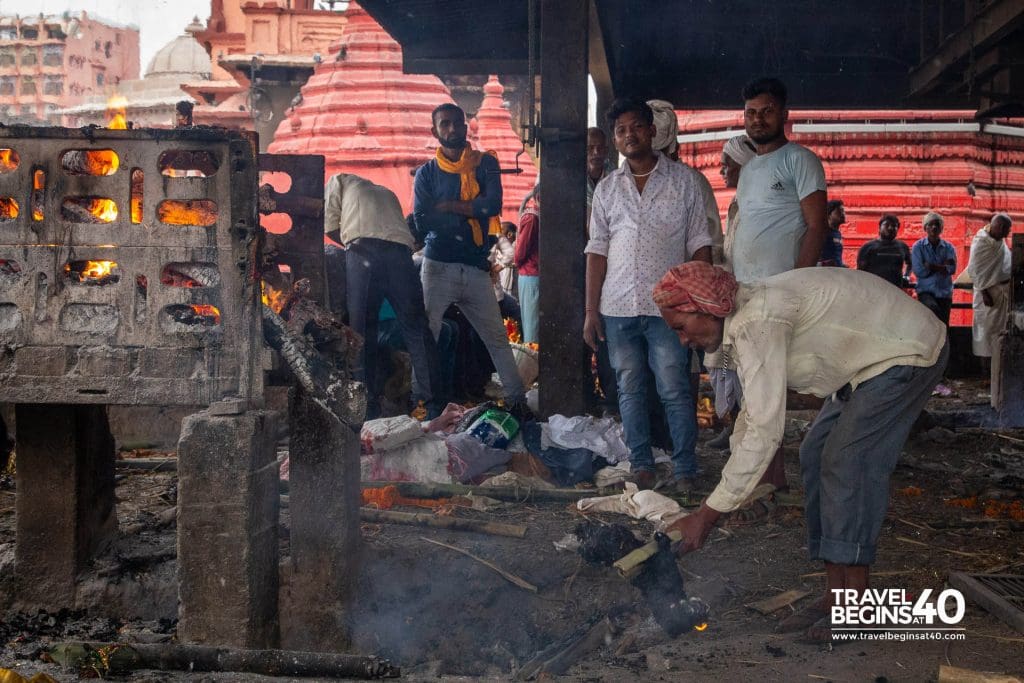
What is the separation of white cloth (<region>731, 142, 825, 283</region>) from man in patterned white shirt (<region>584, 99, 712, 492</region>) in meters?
0.46

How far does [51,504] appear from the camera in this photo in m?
4.04

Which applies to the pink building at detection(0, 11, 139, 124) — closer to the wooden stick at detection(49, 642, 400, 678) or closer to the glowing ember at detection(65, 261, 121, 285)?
the glowing ember at detection(65, 261, 121, 285)

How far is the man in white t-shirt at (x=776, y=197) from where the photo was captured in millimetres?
4820

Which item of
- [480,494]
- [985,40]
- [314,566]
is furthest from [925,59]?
[314,566]

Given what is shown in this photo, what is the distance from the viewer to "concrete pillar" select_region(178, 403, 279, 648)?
11.4 ft

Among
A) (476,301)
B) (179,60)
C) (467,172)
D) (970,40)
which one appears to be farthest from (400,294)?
(179,60)

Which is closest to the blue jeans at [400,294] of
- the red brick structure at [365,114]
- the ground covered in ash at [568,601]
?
the ground covered in ash at [568,601]

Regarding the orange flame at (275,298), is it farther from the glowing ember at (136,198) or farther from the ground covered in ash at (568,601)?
the ground covered in ash at (568,601)

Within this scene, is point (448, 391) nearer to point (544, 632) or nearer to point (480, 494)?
point (480, 494)

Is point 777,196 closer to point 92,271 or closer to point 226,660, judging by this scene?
point 92,271

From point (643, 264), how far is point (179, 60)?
40.2 m

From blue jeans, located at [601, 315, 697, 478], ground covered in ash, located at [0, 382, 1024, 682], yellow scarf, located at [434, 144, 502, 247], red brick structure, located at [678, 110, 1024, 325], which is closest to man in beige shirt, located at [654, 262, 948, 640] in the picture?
ground covered in ash, located at [0, 382, 1024, 682]

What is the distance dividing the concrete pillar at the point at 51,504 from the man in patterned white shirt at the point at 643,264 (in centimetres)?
268

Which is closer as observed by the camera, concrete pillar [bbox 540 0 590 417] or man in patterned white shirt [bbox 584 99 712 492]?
man in patterned white shirt [bbox 584 99 712 492]
